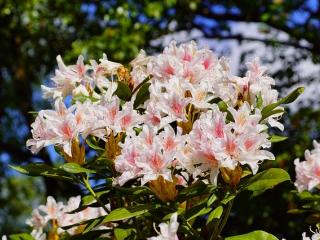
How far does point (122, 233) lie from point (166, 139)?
1.22 feet

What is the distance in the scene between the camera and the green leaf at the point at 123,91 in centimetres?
203

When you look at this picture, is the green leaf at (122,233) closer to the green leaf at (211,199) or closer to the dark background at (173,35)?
the green leaf at (211,199)

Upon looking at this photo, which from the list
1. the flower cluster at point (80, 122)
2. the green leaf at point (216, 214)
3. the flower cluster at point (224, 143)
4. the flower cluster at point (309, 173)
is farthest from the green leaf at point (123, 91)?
the flower cluster at point (309, 173)

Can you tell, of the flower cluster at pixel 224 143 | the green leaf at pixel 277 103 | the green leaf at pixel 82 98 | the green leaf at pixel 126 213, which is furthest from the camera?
the green leaf at pixel 82 98

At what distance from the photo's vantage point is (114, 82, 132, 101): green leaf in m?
2.03

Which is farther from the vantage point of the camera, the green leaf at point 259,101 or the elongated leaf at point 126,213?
the green leaf at point 259,101

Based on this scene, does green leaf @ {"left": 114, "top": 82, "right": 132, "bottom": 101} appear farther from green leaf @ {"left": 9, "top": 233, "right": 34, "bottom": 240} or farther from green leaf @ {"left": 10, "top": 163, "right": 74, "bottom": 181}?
green leaf @ {"left": 9, "top": 233, "right": 34, "bottom": 240}

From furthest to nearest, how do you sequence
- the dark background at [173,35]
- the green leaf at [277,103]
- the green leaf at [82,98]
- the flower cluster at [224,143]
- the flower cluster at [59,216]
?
the dark background at [173,35], the flower cluster at [59,216], the green leaf at [82,98], the green leaf at [277,103], the flower cluster at [224,143]

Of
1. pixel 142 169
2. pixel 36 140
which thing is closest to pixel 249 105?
pixel 142 169

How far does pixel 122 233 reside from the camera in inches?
74.0

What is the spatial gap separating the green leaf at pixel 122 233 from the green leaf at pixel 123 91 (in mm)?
427

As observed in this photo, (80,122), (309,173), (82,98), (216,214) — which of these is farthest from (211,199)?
(309,173)

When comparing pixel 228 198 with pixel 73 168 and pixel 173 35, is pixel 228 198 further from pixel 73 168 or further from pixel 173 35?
pixel 173 35

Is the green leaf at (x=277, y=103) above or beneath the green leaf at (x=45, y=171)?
above
